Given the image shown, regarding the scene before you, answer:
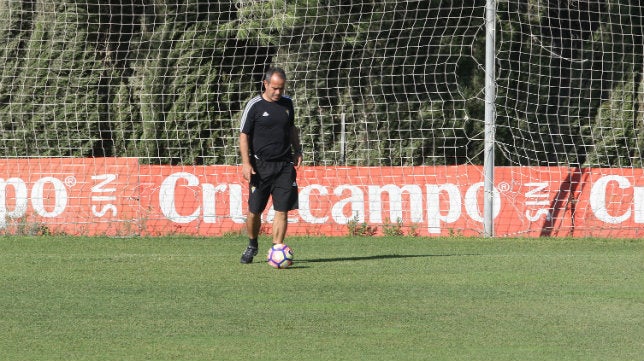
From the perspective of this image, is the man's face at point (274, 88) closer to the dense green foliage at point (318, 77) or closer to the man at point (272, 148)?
the man at point (272, 148)

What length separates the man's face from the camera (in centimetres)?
1040

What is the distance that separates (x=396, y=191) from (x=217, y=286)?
7.52m

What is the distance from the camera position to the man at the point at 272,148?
34.5 feet

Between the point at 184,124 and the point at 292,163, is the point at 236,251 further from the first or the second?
the point at 184,124

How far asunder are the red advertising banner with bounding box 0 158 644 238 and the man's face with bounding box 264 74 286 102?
18.7ft

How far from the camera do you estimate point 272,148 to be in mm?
10555

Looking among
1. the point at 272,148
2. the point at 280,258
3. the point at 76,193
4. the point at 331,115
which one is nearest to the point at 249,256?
the point at 280,258

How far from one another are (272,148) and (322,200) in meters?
5.66

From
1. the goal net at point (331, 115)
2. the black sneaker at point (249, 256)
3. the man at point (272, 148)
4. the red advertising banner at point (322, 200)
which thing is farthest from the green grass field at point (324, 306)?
the goal net at point (331, 115)

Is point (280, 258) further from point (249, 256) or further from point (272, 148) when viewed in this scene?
point (272, 148)

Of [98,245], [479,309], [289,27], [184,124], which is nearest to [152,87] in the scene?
[184,124]

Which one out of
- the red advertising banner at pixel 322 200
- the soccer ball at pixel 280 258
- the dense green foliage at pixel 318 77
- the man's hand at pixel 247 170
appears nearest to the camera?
the soccer ball at pixel 280 258

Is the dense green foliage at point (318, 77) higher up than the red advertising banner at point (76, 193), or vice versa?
the dense green foliage at point (318, 77)

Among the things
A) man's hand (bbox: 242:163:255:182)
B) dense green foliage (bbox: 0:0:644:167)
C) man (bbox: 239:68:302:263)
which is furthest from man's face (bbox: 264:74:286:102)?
dense green foliage (bbox: 0:0:644:167)
